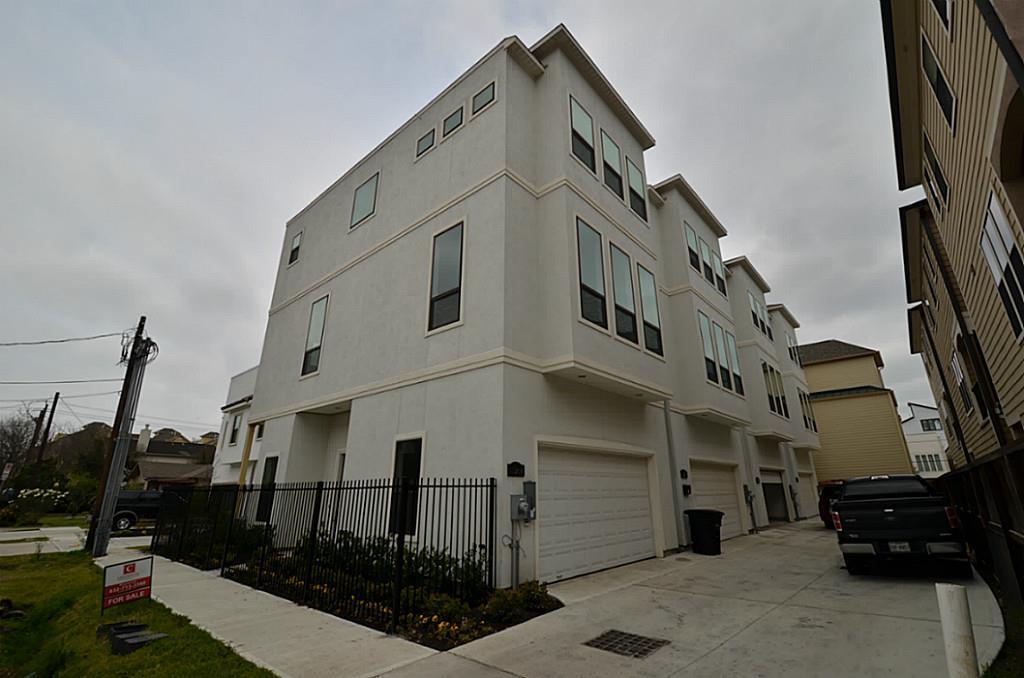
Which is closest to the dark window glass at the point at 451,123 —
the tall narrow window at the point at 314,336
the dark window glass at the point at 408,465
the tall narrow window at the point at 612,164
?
the tall narrow window at the point at 612,164

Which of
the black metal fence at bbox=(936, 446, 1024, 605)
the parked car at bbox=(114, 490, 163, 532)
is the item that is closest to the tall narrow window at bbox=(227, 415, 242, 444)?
the parked car at bbox=(114, 490, 163, 532)

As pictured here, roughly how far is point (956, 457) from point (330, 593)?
23.8 metres

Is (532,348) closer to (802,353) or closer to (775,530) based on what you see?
(775,530)

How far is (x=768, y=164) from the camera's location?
14.2 meters

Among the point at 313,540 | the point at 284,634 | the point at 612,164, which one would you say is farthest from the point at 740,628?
the point at 612,164

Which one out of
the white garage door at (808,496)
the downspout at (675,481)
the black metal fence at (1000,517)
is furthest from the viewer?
the white garage door at (808,496)

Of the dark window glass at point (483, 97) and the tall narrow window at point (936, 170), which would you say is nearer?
the tall narrow window at point (936, 170)

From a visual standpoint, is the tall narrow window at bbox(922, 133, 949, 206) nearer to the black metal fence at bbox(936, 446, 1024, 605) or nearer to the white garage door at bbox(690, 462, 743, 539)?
the black metal fence at bbox(936, 446, 1024, 605)

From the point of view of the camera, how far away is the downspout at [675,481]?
11.4m

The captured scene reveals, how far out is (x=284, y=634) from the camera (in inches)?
211

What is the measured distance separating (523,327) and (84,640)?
7.53 m

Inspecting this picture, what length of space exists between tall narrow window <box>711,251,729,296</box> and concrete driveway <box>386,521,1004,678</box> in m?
11.5

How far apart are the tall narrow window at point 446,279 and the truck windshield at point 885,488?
839cm

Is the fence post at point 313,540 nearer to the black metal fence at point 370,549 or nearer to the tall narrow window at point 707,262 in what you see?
the black metal fence at point 370,549
